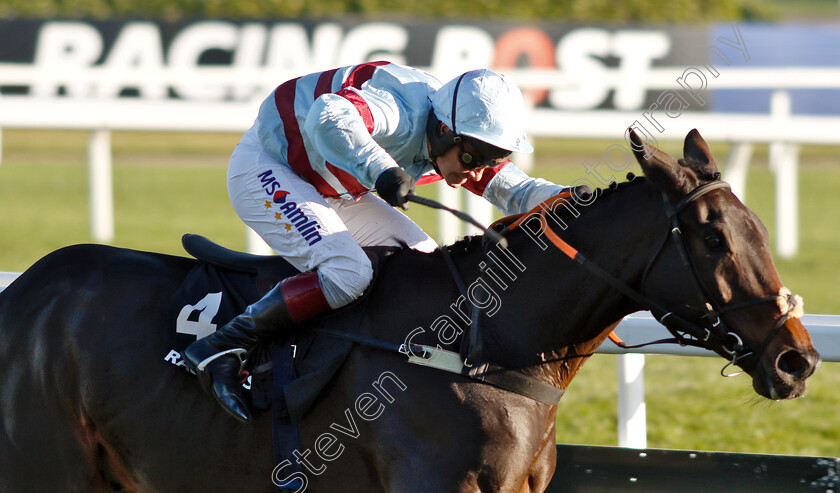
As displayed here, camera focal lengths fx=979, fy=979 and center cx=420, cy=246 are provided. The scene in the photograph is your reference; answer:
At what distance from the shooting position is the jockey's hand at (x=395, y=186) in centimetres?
266

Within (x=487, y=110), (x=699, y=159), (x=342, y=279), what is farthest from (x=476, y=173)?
(x=699, y=159)

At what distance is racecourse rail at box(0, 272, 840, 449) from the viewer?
127 inches

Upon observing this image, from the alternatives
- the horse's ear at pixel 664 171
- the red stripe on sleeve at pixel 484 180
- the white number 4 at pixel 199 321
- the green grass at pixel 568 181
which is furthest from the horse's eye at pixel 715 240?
the white number 4 at pixel 199 321

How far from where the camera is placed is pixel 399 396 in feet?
9.10

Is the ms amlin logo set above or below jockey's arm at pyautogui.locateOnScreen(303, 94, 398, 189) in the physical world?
below

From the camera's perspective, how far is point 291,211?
2.98 m

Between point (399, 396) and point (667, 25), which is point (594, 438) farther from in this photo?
point (667, 25)

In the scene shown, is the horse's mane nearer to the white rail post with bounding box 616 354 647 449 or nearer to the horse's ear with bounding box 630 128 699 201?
the horse's ear with bounding box 630 128 699 201

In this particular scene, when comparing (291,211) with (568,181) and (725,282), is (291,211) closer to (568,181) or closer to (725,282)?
(725,282)

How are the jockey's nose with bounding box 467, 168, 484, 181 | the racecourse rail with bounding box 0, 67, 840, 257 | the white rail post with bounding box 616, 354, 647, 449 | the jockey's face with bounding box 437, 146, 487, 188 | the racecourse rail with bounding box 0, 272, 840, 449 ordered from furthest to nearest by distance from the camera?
the racecourse rail with bounding box 0, 67, 840, 257 < the white rail post with bounding box 616, 354, 647, 449 < the racecourse rail with bounding box 0, 272, 840, 449 < the jockey's nose with bounding box 467, 168, 484, 181 < the jockey's face with bounding box 437, 146, 487, 188

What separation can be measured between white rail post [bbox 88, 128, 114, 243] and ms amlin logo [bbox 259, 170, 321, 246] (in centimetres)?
608

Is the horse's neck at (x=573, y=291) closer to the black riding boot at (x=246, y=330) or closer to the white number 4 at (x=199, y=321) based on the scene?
the black riding boot at (x=246, y=330)

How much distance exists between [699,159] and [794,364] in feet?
2.02

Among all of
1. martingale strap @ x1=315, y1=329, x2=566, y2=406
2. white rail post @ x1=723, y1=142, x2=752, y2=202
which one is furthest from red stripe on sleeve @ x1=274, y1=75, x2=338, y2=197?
white rail post @ x1=723, y1=142, x2=752, y2=202
